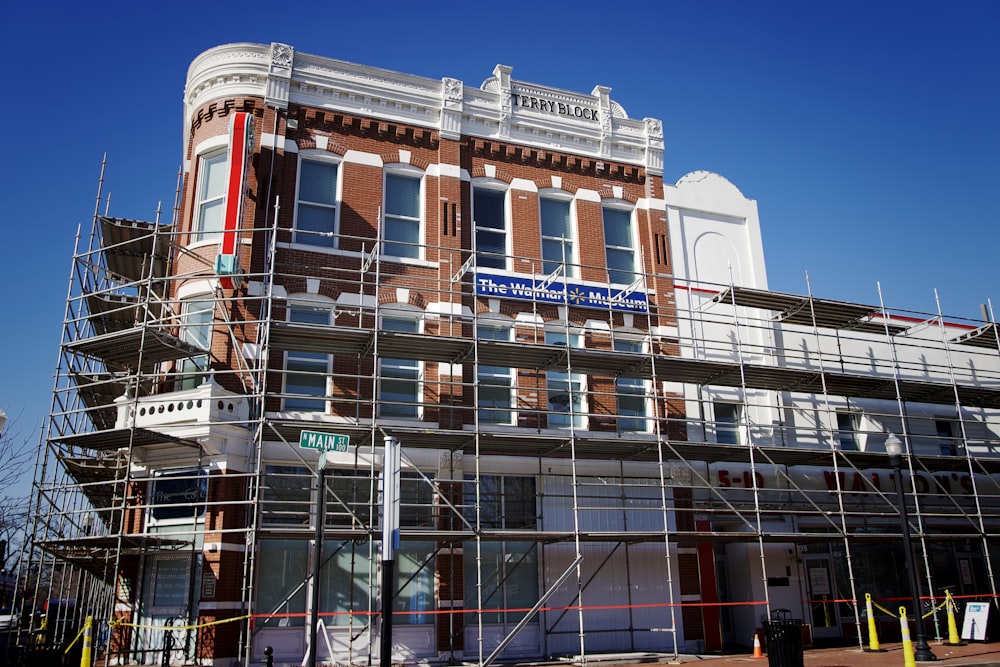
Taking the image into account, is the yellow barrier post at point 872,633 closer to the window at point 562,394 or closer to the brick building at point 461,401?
the brick building at point 461,401

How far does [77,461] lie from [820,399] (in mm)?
19526

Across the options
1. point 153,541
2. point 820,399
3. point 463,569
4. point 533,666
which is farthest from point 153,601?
point 820,399

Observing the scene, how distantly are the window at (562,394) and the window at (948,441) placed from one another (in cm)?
1182

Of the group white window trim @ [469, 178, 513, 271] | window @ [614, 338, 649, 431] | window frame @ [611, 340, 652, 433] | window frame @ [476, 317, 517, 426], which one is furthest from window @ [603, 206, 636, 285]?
window frame @ [476, 317, 517, 426]

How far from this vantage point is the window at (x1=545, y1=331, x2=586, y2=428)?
21.4 metres

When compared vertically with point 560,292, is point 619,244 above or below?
above

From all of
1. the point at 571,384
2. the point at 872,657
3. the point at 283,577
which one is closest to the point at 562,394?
the point at 571,384

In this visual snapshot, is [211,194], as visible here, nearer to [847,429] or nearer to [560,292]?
[560,292]

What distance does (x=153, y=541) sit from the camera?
17.2 metres

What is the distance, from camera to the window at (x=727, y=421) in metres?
22.9

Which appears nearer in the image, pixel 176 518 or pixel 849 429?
pixel 176 518

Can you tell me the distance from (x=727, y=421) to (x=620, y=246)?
5764 millimetres

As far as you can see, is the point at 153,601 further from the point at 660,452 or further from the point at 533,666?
the point at 660,452

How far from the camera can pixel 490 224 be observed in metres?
22.9
